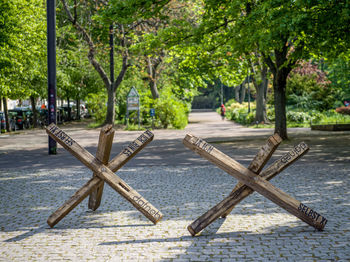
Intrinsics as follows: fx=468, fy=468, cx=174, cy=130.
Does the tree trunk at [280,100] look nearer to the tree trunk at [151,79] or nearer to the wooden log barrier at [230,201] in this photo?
the wooden log barrier at [230,201]

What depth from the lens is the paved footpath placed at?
15.8 ft

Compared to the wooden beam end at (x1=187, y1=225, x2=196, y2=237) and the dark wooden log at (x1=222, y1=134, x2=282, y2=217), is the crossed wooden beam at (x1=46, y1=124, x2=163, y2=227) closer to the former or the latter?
the wooden beam end at (x1=187, y1=225, x2=196, y2=237)

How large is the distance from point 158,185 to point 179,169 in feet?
7.95

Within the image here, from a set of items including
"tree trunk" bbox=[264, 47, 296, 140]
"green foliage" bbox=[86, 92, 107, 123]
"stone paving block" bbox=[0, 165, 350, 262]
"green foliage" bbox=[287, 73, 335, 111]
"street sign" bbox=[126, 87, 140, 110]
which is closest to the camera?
"stone paving block" bbox=[0, 165, 350, 262]

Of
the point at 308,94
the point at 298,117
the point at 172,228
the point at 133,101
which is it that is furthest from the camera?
the point at 308,94

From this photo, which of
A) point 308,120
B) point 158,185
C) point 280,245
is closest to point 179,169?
point 158,185

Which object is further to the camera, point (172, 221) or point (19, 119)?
point (19, 119)

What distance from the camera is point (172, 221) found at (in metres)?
6.14

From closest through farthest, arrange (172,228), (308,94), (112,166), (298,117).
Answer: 1. (172,228)
2. (112,166)
3. (298,117)
4. (308,94)

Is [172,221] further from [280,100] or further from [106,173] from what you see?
[280,100]

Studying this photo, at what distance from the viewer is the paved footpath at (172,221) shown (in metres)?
4.82

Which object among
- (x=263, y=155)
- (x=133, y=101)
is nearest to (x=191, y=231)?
(x=263, y=155)

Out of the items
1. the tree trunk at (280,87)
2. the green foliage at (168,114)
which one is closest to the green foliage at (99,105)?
the green foliage at (168,114)

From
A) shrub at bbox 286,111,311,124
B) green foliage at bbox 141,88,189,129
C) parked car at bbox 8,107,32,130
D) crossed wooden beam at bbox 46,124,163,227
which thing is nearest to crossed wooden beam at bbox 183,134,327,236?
crossed wooden beam at bbox 46,124,163,227
